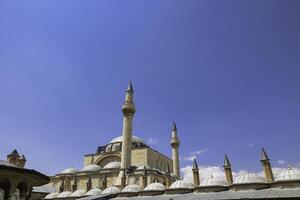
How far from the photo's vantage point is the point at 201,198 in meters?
16.6

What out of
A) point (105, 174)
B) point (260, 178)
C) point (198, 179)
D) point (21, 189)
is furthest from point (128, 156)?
point (21, 189)

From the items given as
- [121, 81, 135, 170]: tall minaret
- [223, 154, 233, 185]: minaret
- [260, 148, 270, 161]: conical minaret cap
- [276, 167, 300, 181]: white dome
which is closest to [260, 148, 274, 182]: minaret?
[260, 148, 270, 161]: conical minaret cap

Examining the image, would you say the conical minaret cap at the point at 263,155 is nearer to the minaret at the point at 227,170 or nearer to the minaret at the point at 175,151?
the minaret at the point at 227,170

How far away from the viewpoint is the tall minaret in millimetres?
27391

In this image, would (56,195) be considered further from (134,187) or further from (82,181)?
(134,187)

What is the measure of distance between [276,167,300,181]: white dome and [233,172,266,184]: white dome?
4.21 ft

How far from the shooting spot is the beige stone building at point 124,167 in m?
27.0

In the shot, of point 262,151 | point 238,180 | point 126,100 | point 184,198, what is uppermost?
point 126,100

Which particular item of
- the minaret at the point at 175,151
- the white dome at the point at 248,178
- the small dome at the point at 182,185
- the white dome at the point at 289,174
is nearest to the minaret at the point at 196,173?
the small dome at the point at 182,185

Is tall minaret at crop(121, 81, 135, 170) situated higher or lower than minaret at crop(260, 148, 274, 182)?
higher

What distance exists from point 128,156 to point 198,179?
7.48 metres

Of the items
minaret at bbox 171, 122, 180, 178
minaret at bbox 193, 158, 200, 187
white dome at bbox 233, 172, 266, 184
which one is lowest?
white dome at bbox 233, 172, 266, 184

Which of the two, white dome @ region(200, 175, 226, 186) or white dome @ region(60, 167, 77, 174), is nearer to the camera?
white dome @ region(200, 175, 226, 186)

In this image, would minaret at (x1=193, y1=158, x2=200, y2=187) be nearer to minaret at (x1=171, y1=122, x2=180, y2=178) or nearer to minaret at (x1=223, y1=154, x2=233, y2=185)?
minaret at (x1=223, y1=154, x2=233, y2=185)
